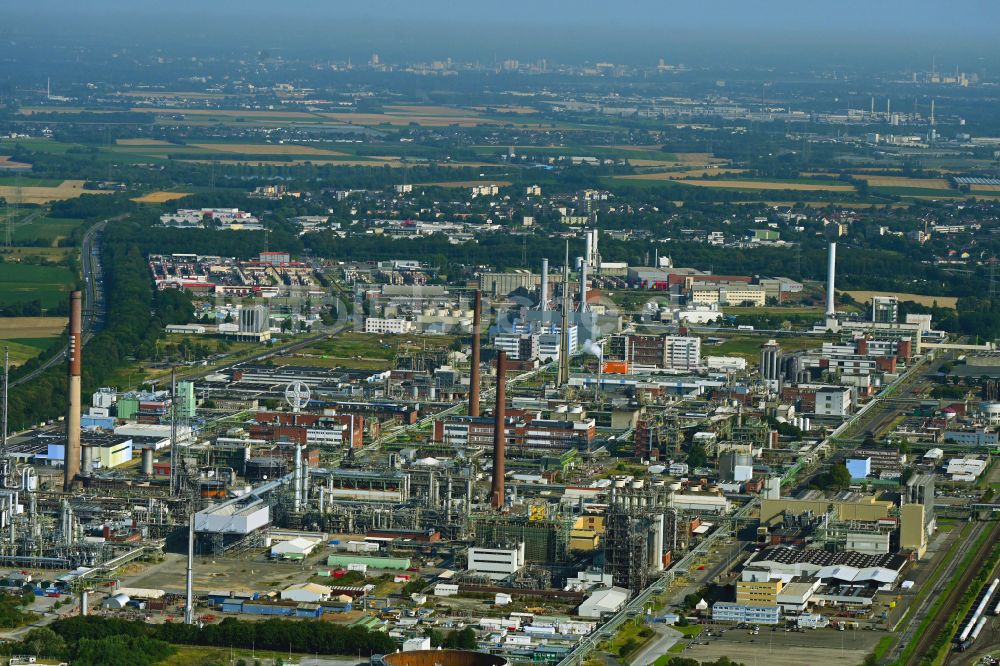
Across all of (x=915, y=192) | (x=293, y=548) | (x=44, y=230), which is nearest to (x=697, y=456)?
(x=293, y=548)

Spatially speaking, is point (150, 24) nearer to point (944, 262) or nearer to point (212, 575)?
point (944, 262)

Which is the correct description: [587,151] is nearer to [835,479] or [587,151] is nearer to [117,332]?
[117,332]

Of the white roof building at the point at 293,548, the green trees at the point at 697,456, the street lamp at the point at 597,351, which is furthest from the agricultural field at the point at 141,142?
the white roof building at the point at 293,548

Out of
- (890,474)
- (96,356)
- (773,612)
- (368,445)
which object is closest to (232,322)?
(96,356)

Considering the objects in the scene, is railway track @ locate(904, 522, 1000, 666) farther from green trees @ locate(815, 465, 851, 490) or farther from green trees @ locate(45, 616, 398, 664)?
green trees @ locate(45, 616, 398, 664)

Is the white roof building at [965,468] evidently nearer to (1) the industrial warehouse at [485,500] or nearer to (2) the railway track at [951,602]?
(1) the industrial warehouse at [485,500]

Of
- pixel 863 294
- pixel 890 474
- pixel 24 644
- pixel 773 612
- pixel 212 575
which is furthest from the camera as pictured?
pixel 863 294

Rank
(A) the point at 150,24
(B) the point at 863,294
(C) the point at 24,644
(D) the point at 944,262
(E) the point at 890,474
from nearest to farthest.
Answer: (C) the point at 24,644, (E) the point at 890,474, (B) the point at 863,294, (D) the point at 944,262, (A) the point at 150,24
